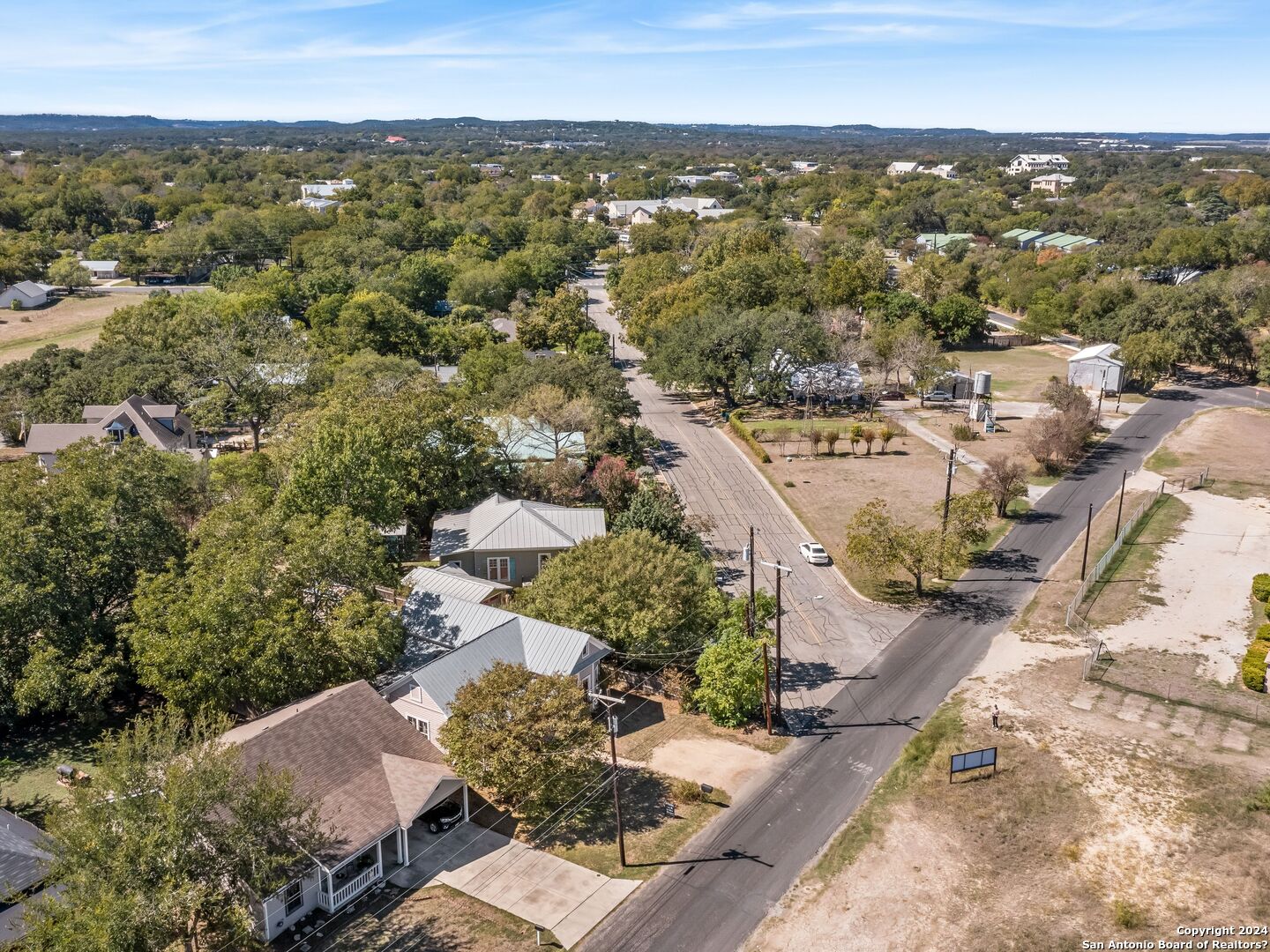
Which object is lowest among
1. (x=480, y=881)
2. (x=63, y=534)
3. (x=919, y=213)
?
(x=480, y=881)

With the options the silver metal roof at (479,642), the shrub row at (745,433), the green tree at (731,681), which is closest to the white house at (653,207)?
the shrub row at (745,433)

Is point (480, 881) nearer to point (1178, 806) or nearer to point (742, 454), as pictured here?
point (1178, 806)

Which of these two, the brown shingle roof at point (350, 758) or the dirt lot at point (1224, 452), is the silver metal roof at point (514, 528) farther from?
the dirt lot at point (1224, 452)

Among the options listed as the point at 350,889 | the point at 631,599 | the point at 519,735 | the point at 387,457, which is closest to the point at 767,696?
the point at 631,599

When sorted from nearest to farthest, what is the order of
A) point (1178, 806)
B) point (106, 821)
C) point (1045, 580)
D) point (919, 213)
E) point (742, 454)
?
1. point (106, 821)
2. point (1178, 806)
3. point (1045, 580)
4. point (742, 454)
5. point (919, 213)

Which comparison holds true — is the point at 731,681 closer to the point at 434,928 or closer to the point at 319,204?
the point at 434,928

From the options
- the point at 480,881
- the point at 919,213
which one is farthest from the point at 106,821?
the point at 919,213
